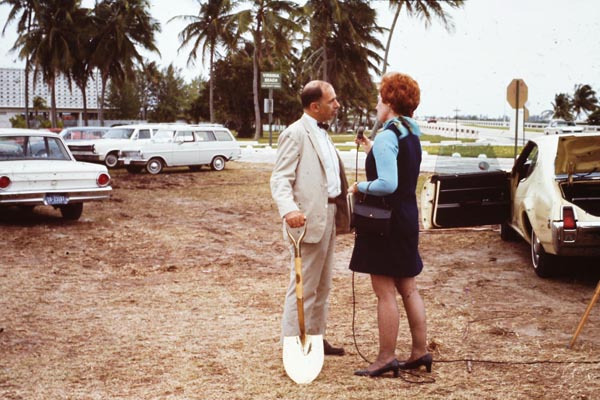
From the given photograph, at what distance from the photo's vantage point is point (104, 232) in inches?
438

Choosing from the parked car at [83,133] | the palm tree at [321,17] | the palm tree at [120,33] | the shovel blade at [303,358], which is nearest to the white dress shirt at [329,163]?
the shovel blade at [303,358]

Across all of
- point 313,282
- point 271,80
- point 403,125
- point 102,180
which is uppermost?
point 271,80

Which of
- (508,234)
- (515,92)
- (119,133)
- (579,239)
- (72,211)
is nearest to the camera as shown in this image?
(579,239)

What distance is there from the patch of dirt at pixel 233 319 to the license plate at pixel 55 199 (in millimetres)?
426

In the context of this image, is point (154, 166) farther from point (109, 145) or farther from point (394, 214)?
point (394, 214)

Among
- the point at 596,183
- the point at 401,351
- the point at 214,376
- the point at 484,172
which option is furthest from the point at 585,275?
the point at 214,376

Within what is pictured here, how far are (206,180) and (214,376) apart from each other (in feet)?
53.1

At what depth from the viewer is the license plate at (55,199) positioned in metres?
11.0

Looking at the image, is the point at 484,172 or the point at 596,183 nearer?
the point at 596,183

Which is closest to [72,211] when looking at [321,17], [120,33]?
[321,17]

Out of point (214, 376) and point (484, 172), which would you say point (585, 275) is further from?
point (214, 376)

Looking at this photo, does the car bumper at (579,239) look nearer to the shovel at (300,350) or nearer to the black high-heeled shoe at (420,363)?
the black high-heeled shoe at (420,363)

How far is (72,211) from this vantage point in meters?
12.1

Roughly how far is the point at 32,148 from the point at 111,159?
11.8 meters
